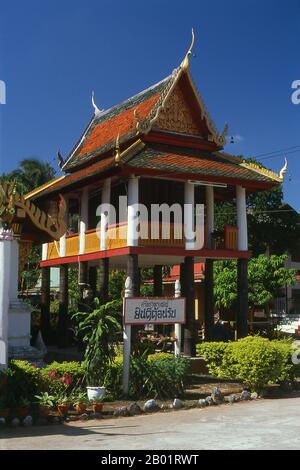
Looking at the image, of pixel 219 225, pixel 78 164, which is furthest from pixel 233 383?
pixel 219 225

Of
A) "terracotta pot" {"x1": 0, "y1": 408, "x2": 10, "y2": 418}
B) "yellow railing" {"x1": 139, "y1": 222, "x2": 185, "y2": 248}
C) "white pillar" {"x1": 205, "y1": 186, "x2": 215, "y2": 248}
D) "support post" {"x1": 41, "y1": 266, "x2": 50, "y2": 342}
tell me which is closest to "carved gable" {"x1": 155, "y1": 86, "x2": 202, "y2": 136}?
"white pillar" {"x1": 205, "y1": 186, "x2": 215, "y2": 248}

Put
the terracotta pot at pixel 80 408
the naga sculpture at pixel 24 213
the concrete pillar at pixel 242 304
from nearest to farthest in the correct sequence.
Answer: the terracotta pot at pixel 80 408, the naga sculpture at pixel 24 213, the concrete pillar at pixel 242 304

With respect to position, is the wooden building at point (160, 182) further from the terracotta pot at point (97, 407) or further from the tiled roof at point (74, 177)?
the terracotta pot at point (97, 407)

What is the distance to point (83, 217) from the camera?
67.8 feet

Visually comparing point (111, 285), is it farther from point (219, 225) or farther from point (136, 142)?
point (136, 142)

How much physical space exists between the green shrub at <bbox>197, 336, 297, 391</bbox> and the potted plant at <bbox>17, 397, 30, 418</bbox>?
16.8 ft

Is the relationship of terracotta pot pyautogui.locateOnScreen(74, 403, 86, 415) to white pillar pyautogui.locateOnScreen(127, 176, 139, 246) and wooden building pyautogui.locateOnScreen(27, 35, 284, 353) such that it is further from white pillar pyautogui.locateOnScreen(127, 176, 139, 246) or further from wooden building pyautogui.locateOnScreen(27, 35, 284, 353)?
white pillar pyautogui.locateOnScreen(127, 176, 139, 246)

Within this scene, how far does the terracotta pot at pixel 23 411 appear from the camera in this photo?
9406 mm

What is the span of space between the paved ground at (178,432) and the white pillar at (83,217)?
10084mm

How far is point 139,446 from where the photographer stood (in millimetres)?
7848

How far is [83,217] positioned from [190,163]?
476 cm

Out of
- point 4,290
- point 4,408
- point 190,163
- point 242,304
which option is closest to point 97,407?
point 4,408

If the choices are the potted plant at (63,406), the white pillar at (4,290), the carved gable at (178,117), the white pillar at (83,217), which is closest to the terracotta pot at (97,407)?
the potted plant at (63,406)

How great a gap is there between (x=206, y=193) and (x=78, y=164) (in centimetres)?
469
